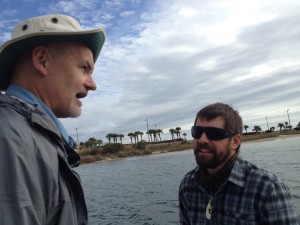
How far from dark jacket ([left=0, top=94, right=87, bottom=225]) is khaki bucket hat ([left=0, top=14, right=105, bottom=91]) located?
453 millimetres

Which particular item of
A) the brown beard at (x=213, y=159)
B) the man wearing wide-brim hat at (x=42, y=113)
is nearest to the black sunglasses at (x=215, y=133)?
the brown beard at (x=213, y=159)

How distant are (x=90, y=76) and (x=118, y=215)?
1891 cm

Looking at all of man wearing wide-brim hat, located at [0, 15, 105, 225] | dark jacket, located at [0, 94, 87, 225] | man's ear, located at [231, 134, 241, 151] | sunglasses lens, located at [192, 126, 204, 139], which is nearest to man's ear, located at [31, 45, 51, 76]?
man wearing wide-brim hat, located at [0, 15, 105, 225]

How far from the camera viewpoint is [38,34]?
1712 millimetres

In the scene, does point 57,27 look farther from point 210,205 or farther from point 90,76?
point 210,205

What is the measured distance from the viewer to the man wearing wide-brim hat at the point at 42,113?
1.17 metres

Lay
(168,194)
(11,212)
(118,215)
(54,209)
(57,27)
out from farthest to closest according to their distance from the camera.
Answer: (168,194) < (118,215) < (57,27) < (54,209) < (11,212)

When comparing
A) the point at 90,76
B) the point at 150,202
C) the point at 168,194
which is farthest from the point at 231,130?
the point at 168,194

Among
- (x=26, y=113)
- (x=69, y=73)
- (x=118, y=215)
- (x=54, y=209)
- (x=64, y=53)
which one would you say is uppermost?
(x=64, y=53)

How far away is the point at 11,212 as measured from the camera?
1112 mm

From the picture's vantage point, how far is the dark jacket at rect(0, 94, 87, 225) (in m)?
1.15

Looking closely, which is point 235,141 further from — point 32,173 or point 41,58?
point 32,173

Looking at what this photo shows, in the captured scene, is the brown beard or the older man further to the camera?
the brown beard

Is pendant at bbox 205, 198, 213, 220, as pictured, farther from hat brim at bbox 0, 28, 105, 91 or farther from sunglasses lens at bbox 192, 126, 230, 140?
hat brim at bbox 0, 28, 105, 91
